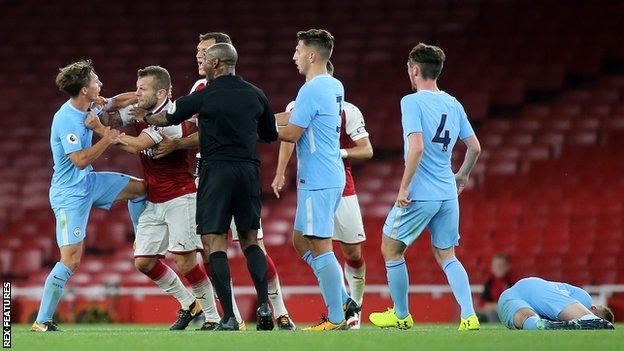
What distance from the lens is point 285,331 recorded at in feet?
27.4

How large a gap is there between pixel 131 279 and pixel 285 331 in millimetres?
7626

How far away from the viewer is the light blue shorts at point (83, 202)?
901 cm

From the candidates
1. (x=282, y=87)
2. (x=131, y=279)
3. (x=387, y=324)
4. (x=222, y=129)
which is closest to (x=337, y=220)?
(x=387, y=324)

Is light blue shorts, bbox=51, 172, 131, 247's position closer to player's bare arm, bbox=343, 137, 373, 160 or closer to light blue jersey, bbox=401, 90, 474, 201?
player's bare arm, bbox=343, 137, 373, 160

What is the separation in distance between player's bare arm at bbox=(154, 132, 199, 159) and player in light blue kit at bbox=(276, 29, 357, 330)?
733 millimetres

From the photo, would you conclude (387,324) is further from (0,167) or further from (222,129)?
(0,167)

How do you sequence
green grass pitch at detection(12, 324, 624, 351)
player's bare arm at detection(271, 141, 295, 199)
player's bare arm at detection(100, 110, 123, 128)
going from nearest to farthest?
1. green grass pitch at detection(12, 324, 624, 351)
2. player's bare arm at detection(271, 141, 295, 199)
3. player's bare arm at detection(100, 110, 123, 128)

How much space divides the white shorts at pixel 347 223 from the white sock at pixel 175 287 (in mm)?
1180

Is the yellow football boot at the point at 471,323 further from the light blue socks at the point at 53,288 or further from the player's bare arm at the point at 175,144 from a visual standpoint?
the light blue socks at the point at 53,288

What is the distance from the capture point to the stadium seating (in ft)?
51.4

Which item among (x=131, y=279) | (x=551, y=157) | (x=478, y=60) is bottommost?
(x=131, y=279)

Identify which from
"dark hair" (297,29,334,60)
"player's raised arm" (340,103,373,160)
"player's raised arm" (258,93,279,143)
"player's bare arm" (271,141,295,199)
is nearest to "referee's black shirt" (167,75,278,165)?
"player's raised arm" (258,93,279,143)

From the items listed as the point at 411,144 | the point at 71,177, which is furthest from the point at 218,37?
the point at 411,144

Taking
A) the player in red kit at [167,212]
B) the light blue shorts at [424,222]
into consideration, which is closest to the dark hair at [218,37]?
the player in red kit at [167,212]
